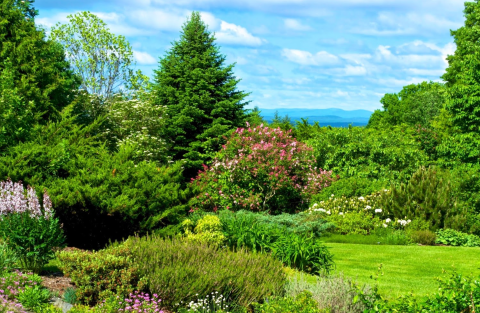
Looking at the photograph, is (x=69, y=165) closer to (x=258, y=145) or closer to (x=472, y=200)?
(x=258, y=145)

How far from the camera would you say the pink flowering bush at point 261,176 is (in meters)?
16.4

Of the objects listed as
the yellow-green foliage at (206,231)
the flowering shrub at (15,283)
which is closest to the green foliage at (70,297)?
the flowering shrub at (15,283)

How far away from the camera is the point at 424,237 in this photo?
1304cm

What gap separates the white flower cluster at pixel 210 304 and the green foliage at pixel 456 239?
9365 mm

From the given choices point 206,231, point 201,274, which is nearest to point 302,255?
point 206,231

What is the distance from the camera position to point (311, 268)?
8.28m

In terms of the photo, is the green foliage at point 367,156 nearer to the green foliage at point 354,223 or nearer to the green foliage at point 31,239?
the green foliage at point 354,223

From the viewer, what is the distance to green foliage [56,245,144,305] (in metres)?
5.72

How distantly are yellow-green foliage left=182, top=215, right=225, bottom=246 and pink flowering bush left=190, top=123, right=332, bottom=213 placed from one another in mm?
6153

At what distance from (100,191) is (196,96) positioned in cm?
1382

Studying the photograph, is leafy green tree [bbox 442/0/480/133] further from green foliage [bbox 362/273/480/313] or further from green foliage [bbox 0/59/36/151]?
green foliage [bbox 362/273/480/313]

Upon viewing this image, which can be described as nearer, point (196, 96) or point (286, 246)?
point (286, 246)

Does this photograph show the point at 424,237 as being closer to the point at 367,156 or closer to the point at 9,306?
the point at 367,156

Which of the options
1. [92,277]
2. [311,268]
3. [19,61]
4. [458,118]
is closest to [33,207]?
[92,277]
